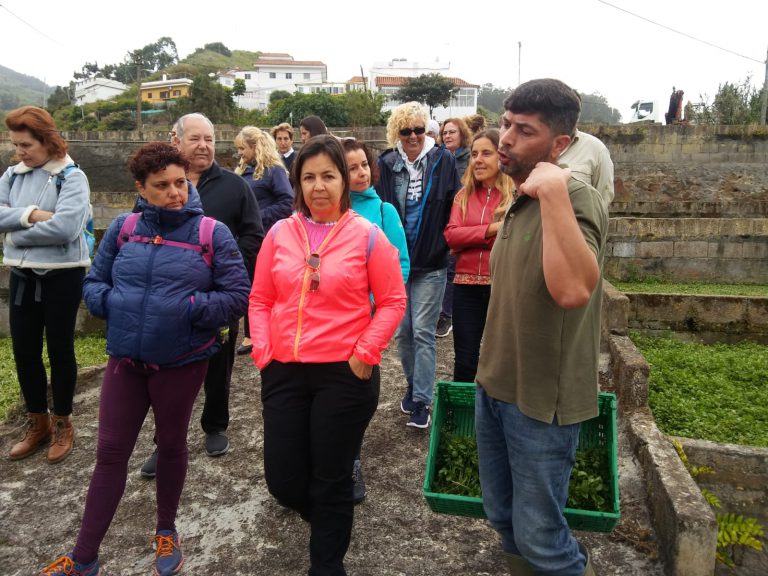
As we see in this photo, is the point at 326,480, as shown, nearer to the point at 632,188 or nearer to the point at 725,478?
the point at 725,478

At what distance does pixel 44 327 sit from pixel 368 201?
223 centimetres

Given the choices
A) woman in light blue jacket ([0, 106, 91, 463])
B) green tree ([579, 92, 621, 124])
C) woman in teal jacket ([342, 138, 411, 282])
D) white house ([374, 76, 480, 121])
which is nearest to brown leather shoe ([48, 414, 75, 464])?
woman in light blue jacket ([0, 106, 91, 463])

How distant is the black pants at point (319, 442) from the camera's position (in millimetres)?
2340

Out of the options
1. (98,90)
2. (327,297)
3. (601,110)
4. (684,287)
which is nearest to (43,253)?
(327,297)

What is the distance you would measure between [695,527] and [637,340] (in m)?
4.21

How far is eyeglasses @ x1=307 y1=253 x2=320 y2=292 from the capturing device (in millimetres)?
2400

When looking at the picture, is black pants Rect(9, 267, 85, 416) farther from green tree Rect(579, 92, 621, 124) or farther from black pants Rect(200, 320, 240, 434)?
green tree Rect(579, 92, 621, 124)

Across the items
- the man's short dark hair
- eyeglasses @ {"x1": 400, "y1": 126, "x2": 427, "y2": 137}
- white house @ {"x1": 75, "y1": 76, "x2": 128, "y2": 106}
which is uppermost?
white house @ {"x1": 75, "y1": 76, "x2": 128, "y2": 106}

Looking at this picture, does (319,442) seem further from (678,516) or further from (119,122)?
(119,122)

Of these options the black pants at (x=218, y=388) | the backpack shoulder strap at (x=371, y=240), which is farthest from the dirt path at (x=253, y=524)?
the backpack shoulder strap at (x=371, y=240)

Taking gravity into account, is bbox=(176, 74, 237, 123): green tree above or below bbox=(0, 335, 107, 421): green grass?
above

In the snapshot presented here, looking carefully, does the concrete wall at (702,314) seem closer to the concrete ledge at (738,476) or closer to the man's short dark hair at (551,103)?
the concrete ledge at (738,476)

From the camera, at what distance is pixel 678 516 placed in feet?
8.24

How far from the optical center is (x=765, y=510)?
145 inches
